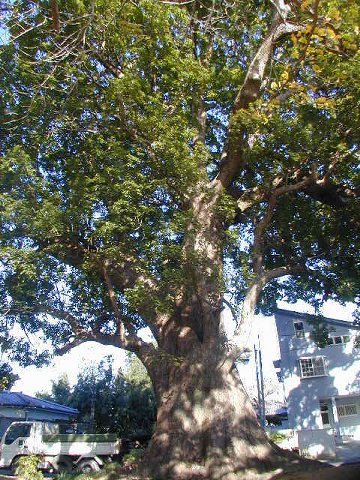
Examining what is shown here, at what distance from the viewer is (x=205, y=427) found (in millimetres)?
11672

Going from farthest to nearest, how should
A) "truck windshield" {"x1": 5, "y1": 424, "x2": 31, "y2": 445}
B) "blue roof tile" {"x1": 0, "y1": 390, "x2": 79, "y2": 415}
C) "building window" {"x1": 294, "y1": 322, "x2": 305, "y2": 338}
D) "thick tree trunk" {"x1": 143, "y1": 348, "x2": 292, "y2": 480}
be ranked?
"building window" {"x1": 294, "y1": 322, "x2": 305, "y2": 338} < "blue roof tile" {"x1": 0, "y1": 390, "x2": 79, "y2": 415} < "truck windshield" {"x1": 5, "y1": 424, "x2": 31, "y2": 445} < "thick tree trunk" {"x1": 143, "y1": 348, "x2": 292, "y2": 480}

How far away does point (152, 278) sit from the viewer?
11922 millimetres

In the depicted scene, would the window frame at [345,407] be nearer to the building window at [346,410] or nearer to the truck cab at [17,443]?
the building window at [346,410]

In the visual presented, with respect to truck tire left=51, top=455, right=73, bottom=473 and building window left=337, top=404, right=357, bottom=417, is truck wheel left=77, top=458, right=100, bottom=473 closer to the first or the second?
truck tire left=51, top=455, right=73, bottom=473

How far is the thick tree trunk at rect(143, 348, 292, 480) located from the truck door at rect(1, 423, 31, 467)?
684 cm

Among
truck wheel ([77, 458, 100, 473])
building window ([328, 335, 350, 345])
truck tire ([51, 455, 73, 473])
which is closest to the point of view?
truck wheel ([77, 458, 100, 473])

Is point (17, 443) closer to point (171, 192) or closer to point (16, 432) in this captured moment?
point (16, 432)

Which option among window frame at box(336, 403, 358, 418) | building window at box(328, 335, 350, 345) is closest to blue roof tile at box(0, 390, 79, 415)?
window frame at box(336, 403, 358, 418)

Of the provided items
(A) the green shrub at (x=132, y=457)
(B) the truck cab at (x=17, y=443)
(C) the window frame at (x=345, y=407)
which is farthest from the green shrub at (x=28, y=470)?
(C) the window frame at (x=345, y=407)

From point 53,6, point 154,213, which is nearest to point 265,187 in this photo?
point 154,213

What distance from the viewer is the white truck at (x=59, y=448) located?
16.4 meters

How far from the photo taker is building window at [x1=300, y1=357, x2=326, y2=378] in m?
26.9

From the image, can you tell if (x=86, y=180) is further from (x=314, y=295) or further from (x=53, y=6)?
(x=314, y=295)

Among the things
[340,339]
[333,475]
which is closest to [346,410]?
[340,339]
